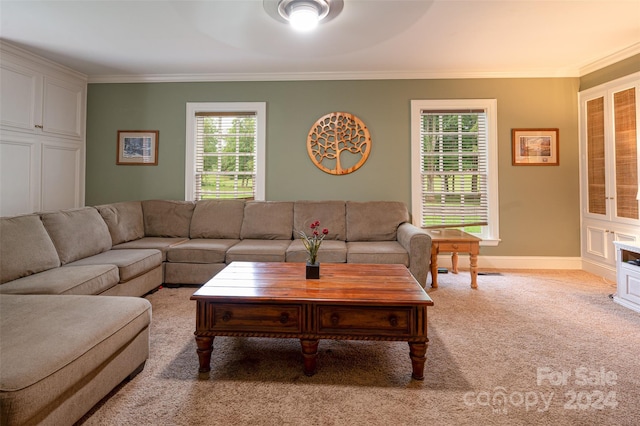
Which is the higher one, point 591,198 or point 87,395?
point 591,198

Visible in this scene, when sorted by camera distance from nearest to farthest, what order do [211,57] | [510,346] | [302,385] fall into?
[302,385]
[510,346]
[211,57]

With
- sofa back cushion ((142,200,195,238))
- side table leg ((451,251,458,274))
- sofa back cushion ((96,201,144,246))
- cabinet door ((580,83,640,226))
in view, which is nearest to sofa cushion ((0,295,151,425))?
sofa back cushion ((96,201,144,246))

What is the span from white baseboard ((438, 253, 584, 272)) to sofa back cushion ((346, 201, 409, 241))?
108 cm

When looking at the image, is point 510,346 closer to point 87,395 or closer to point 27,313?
point 87,395

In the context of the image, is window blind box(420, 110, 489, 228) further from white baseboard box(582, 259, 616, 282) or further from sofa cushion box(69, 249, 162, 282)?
sofa cushion box(69, 249, 162, 282)

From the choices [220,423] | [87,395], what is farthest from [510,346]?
[87,395]

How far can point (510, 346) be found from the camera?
213cm

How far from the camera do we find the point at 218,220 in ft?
12.7

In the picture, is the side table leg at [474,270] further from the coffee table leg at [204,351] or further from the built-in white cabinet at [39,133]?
the built-in white cabinet at [39,133]

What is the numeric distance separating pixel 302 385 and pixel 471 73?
4.28 meters

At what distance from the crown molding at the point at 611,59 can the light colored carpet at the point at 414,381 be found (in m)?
2.85

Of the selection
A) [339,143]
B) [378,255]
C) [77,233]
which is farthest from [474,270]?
[77,233]

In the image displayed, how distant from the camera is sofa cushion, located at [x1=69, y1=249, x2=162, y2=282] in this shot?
269cm

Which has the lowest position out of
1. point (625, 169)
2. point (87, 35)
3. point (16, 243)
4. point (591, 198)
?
point (16, 243)
